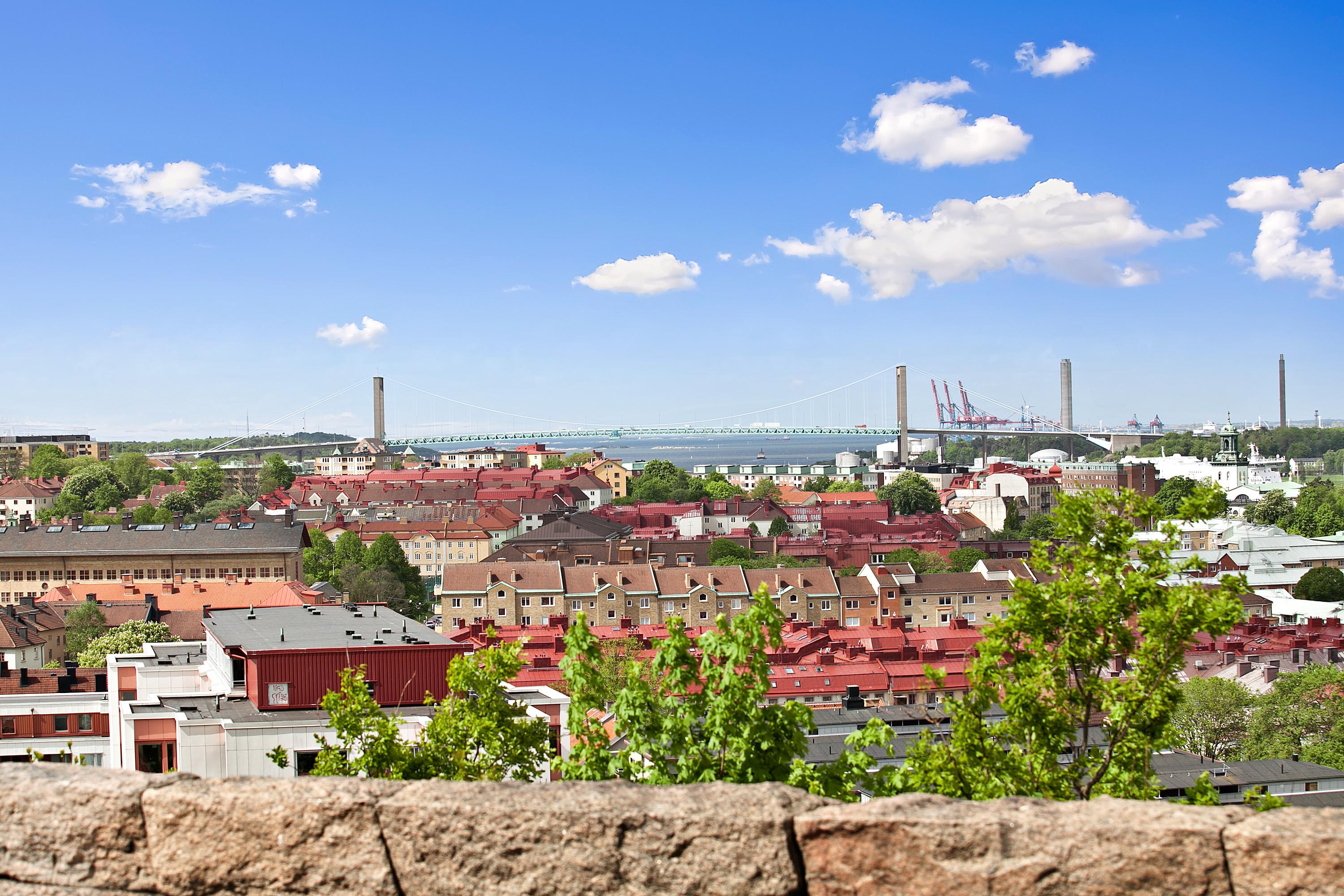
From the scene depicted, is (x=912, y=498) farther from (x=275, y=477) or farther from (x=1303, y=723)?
(x=1303, y=723)

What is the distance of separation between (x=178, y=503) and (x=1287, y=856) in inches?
2933

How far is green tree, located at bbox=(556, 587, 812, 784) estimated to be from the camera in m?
4.94

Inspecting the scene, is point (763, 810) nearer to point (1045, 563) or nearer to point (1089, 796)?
point (1089, 796)

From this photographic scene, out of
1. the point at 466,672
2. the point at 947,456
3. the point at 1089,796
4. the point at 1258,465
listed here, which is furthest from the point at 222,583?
the point at 947,456

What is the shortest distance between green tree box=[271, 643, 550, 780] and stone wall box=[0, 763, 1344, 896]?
322 centimetres

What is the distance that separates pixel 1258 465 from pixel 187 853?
112 meters

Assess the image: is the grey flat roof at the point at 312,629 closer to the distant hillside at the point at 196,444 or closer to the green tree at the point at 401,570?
the green tree at the point at 401,570

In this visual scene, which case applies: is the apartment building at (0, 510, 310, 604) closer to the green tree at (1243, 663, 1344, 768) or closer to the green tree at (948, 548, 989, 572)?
the green tree at (948, 548, 989, 572)

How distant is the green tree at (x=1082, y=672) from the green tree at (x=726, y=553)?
3715cm

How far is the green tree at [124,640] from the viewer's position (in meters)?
24.8

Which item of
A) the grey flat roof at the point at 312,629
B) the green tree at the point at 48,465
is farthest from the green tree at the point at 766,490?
the grey flat roof at the point at 312,629

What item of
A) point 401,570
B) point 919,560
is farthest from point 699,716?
point 919,560

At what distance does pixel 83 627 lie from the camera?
29391 millimetres

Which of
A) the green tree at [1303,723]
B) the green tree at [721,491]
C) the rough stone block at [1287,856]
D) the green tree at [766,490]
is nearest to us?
the rough stone block at [1287,856]
